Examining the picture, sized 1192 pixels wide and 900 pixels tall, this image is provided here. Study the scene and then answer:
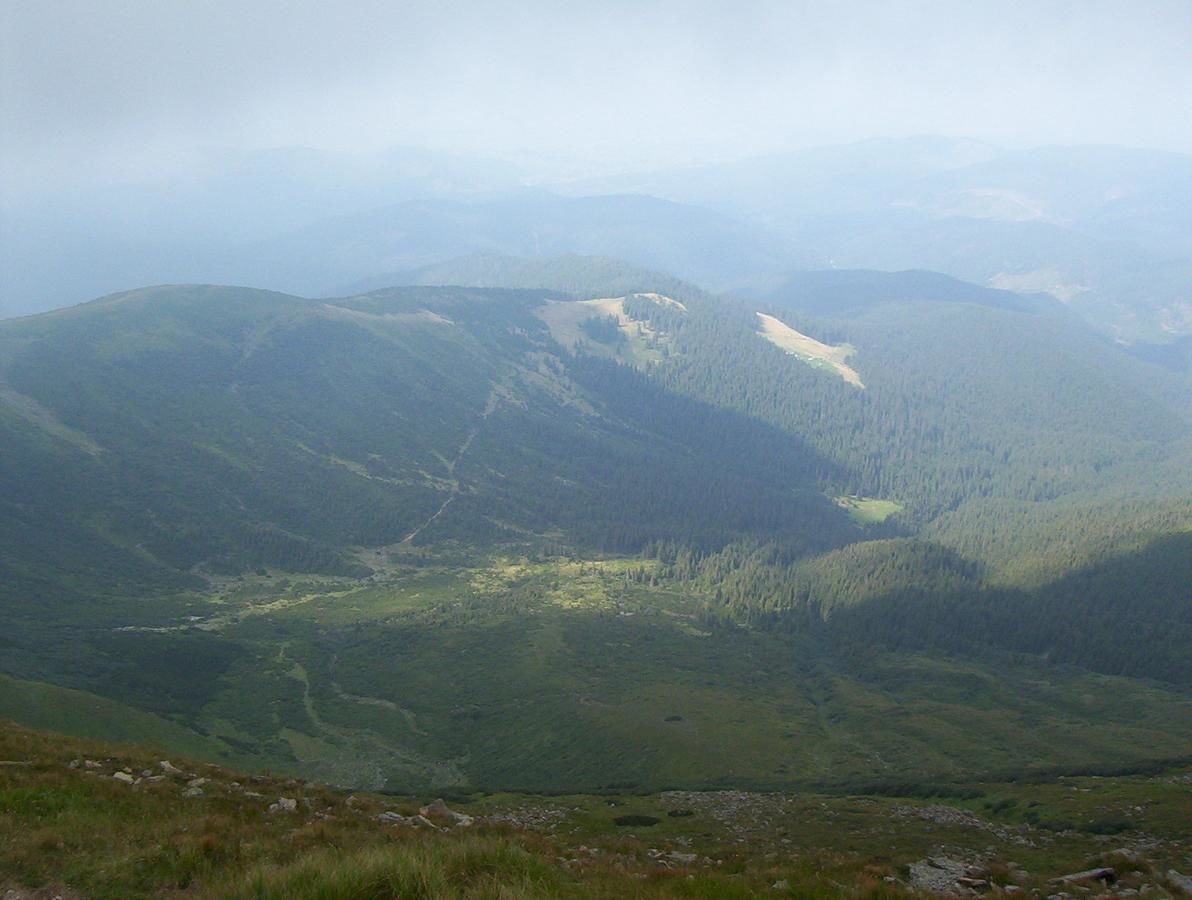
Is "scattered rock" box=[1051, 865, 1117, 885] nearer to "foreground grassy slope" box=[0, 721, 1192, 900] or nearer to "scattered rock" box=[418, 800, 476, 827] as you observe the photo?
"foreground grassy slope" box=[0, 721, 1192, 900]

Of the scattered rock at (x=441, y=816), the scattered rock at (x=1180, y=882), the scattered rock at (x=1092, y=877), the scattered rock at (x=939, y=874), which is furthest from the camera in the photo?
the scattered rock at (x=441, y=816)

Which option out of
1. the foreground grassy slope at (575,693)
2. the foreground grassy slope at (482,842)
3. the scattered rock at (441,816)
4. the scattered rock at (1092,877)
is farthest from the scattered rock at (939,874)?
the foreground grassy slope at (575,693)

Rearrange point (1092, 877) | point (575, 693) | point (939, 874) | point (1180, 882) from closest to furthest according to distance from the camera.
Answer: point (1180, 882) → point (1092, 877) → point (939, 874) → point (575, 693)

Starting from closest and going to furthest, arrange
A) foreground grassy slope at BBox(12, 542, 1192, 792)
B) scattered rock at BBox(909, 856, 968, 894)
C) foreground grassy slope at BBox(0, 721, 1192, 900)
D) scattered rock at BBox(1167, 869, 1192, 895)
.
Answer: foreground grassy slope at BBox(0, 721, 1192, 900), scattered rock at BBox(1167, 869, 1192, 895), scattered rock at BBox(909, 856, 968, 894), foreground grassy slope at BBox(12, 542, 1192, 792)

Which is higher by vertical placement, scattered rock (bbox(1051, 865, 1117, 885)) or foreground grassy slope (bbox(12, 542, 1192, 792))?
scattered rock (bbox(1051, 865, 1117, 885))

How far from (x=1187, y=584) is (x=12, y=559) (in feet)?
743

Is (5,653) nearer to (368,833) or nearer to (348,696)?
(348,696)

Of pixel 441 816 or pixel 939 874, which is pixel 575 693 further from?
pixel 939 874

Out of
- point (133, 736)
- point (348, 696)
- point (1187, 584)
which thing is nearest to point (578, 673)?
point (348, 696)

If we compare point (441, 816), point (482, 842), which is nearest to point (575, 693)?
point (441, 816)

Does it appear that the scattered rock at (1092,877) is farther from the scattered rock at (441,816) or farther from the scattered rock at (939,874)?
the scattered rock at (441,816)

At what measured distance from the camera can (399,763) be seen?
94312mm

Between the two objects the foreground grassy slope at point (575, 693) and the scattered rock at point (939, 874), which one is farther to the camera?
the foreground grassy slope at point (575, 693)

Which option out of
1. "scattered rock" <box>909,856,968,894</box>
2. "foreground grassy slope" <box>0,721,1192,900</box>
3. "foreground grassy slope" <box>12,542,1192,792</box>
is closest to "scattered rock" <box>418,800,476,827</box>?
"foreground grassy slope" <box>0,721,1192,900</box>
